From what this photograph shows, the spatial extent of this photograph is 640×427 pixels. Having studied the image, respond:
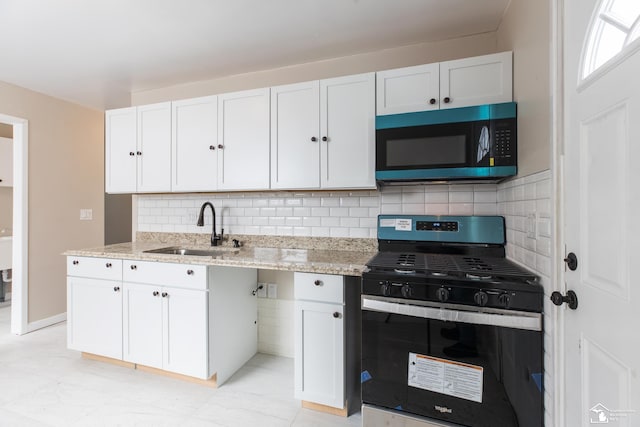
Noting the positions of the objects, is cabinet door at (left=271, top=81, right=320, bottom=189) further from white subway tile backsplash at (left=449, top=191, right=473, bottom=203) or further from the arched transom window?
the arched transom window

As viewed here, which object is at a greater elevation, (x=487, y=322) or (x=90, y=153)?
(x=90, y=153)

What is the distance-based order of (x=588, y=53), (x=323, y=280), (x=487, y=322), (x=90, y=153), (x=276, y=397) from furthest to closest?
(x=90, y=153) < (x=276, y=397) < (x=323, y=280) < (x=487, y=322) < (x=588, y=53)

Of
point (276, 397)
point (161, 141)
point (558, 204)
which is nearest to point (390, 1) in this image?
point (558, 204)

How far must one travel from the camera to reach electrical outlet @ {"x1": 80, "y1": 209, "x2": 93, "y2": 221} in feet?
11.1

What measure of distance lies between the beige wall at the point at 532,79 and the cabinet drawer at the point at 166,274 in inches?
75.2

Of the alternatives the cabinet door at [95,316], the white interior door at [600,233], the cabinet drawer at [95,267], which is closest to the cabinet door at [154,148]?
the cabinet drawer at [95,267]

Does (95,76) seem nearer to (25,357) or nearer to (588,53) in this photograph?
(25,357)

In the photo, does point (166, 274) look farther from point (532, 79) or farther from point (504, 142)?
point (532, 79)

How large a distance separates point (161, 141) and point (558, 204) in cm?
265

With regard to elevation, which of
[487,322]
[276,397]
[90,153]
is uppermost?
[90,153]

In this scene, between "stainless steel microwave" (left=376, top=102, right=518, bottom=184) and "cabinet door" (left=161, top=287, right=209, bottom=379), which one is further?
"cabinet door" (left=161, top=287, right=209, bottom=379)

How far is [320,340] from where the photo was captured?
1.65 metres

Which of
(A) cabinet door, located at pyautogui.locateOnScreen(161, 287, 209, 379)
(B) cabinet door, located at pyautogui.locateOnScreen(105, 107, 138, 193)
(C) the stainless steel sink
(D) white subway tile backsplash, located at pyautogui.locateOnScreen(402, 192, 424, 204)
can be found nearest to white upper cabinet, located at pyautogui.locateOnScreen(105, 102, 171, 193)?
(B) cabinet door, located at pyautogui.locateOnScreen(105, 107, 138, 193)

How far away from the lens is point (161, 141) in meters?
2.41
